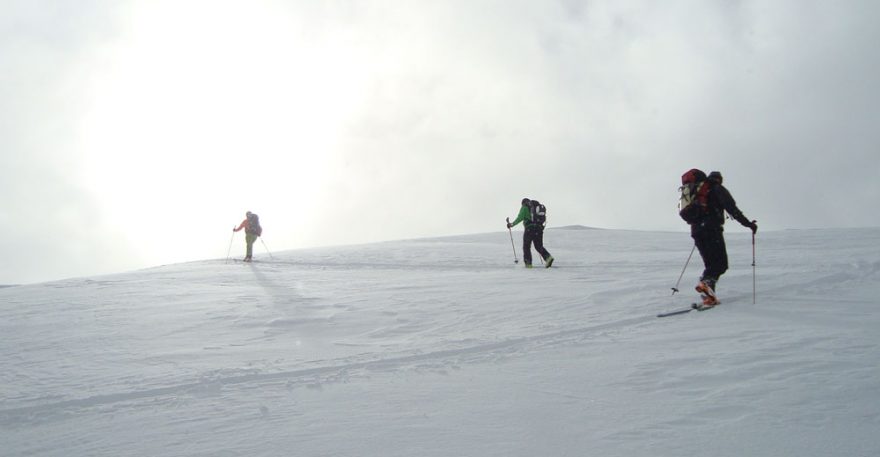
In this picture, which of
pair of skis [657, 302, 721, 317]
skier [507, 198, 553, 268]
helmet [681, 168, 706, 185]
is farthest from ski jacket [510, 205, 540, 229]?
pair of skis [657, 302, 721, 317]

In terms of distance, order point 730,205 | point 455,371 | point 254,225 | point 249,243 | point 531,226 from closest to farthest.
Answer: point 455,371 < point 730,205 < point 531,226 < point 249,243 < point 254,225

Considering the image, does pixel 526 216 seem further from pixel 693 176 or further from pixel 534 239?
pixel 693 176

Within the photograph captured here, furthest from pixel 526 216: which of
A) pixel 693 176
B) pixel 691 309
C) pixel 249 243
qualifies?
pixel 249 243

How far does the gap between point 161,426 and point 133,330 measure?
12.1 feet

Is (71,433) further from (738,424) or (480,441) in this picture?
(738,424)

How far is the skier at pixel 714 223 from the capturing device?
736 centimetres

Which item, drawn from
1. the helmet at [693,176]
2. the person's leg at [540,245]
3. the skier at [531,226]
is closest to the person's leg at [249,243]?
the skier at [531,226]

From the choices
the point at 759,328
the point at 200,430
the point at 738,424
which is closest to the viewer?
the point at 738,424

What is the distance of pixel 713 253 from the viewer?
7.43 meters

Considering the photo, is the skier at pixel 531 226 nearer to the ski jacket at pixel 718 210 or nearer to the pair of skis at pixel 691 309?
the ski jacket at pixel 718 210

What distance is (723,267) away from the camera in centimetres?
739

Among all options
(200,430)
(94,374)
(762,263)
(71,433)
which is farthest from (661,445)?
(762,263)

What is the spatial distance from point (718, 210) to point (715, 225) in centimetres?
22

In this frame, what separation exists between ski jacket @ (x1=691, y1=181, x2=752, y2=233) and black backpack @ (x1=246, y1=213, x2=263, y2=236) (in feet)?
49.5
